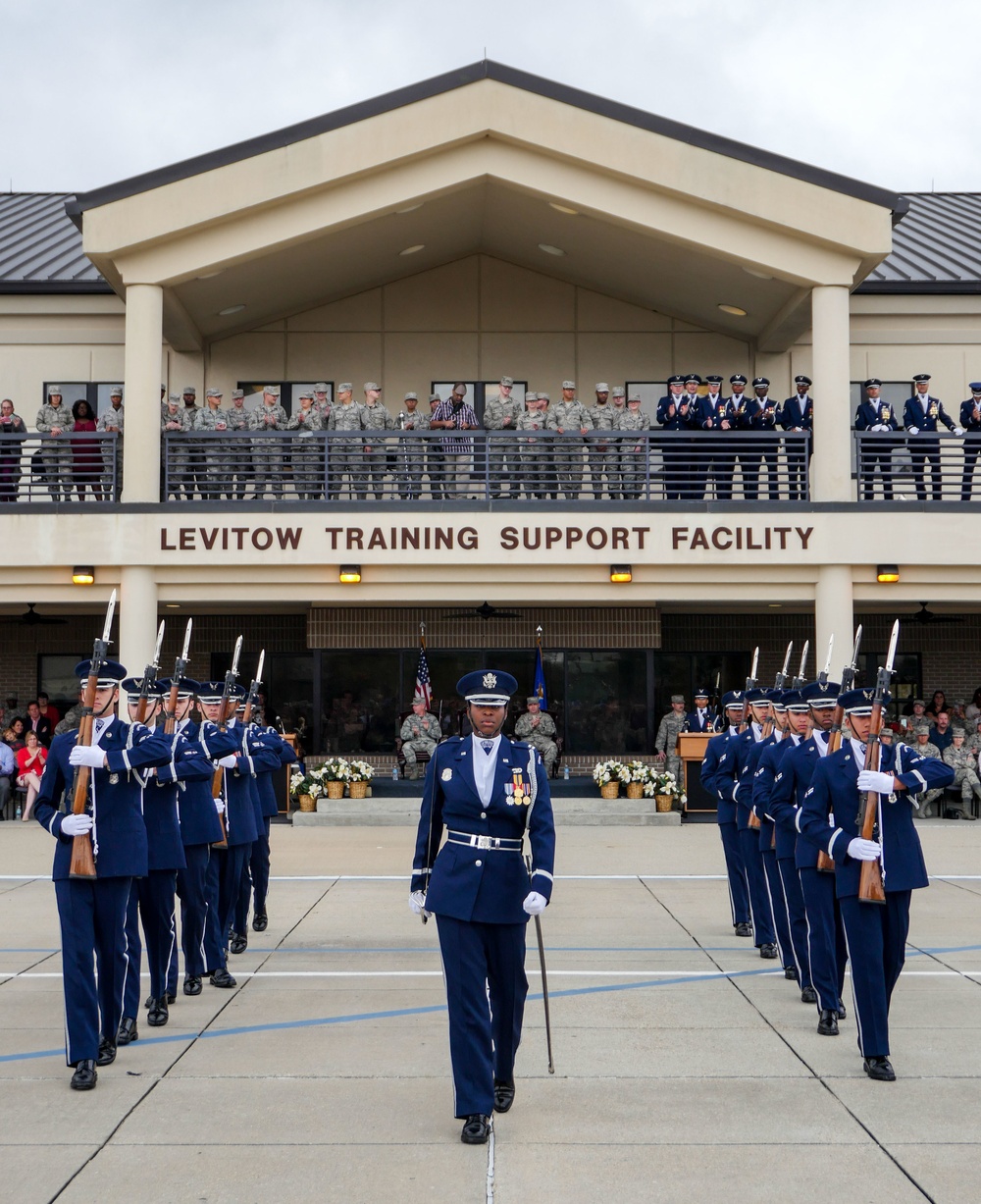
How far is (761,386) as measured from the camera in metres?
21.9

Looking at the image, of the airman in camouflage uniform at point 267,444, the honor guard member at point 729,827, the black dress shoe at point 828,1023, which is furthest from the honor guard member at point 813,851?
the airman in camouflage uniform at point 267,444

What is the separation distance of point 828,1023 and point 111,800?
4.23 m

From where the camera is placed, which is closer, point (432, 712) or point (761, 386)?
point (761, 386)

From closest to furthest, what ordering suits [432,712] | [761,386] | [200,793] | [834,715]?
1. [834,715]
2. [200,793]
3. [761,386]
4. [432,712]

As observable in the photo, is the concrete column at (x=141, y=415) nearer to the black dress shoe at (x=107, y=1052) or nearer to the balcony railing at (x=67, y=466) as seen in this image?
the balcony railing at (x=67, y=466)

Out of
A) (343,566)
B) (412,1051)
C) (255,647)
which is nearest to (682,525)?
(343,566)

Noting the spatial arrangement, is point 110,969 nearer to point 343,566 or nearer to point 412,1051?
point 412,1051

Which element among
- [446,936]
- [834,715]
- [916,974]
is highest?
[834,715]

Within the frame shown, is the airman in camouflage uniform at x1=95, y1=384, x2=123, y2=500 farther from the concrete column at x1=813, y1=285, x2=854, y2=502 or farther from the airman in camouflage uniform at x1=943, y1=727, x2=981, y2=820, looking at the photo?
the airman in camouflage uniform at x1=943, y1=727, x2=981, y2=820

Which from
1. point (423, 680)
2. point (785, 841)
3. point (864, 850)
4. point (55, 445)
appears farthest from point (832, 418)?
point (864, 850)

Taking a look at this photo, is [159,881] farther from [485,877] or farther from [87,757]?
[485,877]

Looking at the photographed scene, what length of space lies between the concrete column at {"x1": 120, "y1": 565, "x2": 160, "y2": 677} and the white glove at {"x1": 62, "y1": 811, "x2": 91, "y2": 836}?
13.2 meters

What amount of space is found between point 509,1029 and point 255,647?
18791 mm

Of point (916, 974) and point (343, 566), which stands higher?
point (343, 566)
